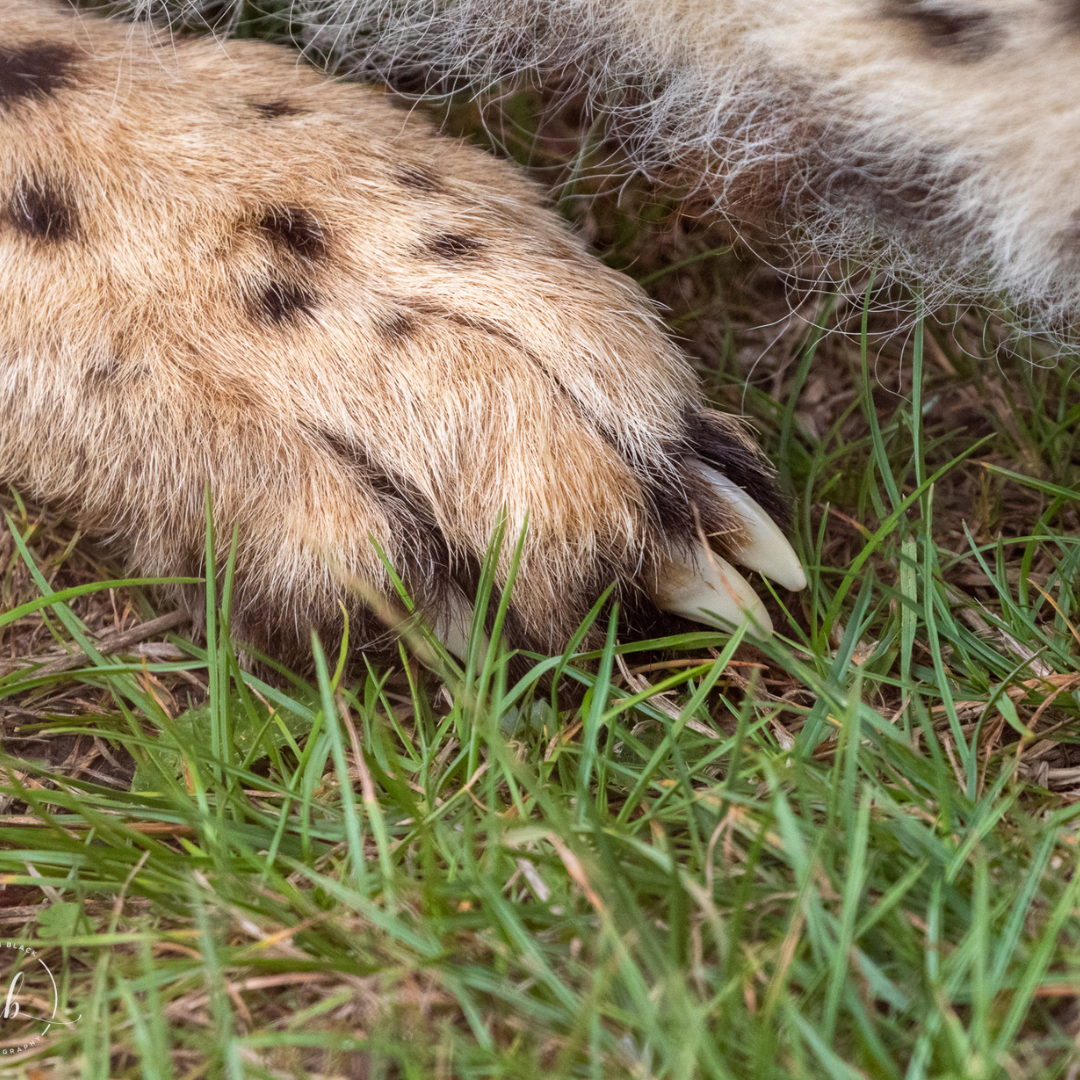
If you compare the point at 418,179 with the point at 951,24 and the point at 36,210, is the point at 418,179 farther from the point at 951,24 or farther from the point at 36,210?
the point at 951,24

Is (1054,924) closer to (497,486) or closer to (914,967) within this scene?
(914,967)

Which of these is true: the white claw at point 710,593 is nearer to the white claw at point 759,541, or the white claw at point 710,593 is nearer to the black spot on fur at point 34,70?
the white claw at point 759,541

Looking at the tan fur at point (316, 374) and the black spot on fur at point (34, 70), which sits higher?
the black spot on fur at point (34, 70)

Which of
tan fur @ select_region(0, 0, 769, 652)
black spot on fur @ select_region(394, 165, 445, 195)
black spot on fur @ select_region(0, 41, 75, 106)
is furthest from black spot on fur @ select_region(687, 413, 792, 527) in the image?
black spot on fur @ select_region(0, 41, 75, 106)

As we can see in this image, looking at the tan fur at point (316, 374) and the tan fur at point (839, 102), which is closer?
the tan fur at point (839, 102)

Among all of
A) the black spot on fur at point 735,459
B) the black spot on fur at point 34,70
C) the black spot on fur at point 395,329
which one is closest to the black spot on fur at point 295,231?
the black spot on fur at point 395,329

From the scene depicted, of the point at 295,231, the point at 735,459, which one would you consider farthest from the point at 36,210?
the point at 735,459

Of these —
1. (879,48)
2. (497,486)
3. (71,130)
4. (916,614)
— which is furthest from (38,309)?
(916,614)

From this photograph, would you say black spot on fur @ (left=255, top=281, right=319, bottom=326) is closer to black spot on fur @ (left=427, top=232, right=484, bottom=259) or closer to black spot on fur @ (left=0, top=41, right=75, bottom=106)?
black spot on fur @ (left=427, top=232, right=484, bottom=259)
